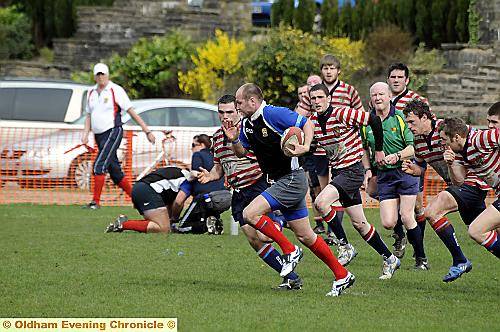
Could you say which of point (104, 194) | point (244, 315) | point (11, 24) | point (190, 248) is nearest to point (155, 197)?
point (190, 248)

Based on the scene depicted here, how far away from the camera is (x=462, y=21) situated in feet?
82.6

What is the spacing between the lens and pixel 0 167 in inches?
779

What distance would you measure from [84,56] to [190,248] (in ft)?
60.2

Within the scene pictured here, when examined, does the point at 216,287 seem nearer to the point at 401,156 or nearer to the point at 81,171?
the point at 401,156

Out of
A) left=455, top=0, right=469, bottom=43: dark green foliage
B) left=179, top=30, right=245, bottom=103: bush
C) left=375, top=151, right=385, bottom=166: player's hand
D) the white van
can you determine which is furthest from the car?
left=375, top=151, right=385, bottom=166: player's hand

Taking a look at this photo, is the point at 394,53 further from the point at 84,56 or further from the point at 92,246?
the point at 92,246

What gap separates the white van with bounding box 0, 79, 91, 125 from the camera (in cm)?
2180

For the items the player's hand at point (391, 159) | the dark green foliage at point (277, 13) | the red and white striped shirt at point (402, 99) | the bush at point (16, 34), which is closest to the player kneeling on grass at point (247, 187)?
the player's hand at point (391, 159)

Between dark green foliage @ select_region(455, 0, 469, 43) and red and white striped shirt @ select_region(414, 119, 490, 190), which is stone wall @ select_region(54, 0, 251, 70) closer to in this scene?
dark green foliage @ select_region(455, 0, 469, 43)

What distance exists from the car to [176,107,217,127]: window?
0.32 m

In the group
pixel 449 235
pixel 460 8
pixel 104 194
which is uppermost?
pixel 460 8

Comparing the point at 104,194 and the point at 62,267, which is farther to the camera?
the point at 104,194

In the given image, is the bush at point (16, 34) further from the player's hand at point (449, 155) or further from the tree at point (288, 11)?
the player's hand at point (449, 155)

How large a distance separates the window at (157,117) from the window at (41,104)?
1.93 metres
